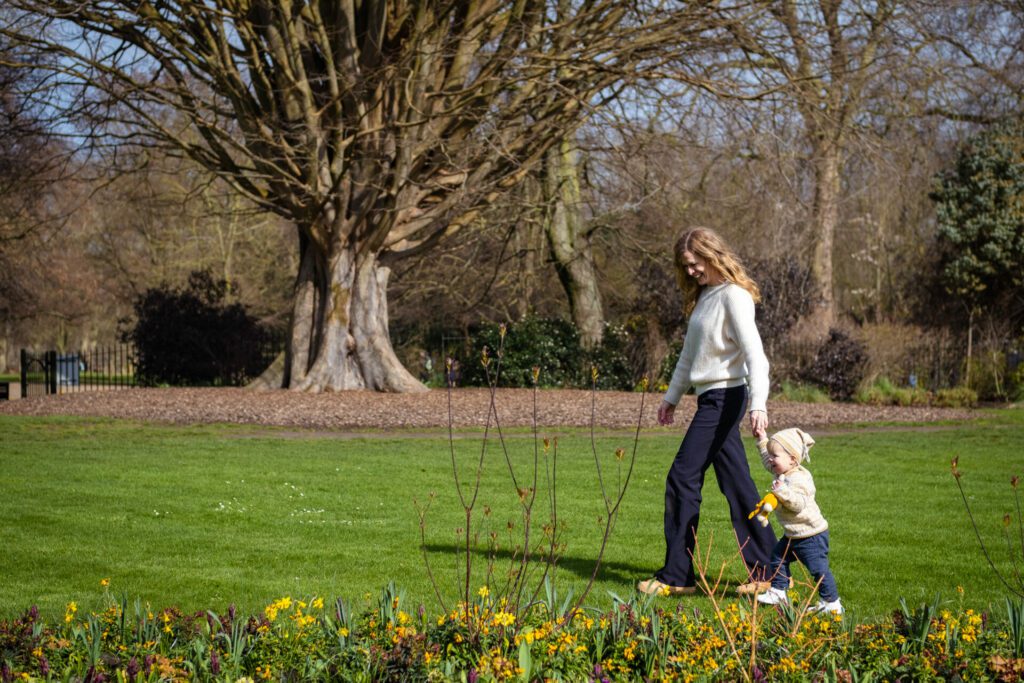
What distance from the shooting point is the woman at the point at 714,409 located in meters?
5.82

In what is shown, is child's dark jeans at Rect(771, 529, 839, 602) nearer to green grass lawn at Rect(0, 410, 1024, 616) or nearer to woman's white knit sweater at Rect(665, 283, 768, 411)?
green grass lawn at Rect(0, 410, 1024, 616)

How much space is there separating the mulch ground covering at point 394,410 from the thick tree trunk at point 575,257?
3.80 metres

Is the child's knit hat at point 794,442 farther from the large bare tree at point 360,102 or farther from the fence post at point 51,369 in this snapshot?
the fence post at point 51,369

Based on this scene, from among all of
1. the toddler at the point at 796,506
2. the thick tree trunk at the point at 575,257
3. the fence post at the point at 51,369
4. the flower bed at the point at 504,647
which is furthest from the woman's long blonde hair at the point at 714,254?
the fence post at the point at 51,369

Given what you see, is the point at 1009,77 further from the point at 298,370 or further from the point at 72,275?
the point at 72,275

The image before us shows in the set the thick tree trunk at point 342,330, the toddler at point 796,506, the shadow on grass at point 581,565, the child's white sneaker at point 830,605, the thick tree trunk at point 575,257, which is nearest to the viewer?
the child's white sneaker at point 830,605

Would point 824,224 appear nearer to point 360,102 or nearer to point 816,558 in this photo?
point 360,102

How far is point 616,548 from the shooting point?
23.1ft

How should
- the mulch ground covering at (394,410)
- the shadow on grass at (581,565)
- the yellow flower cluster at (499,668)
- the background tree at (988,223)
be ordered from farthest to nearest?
the background tree at (988,223)
the mulch ground covering at (394,410)
the shadow on grass at (581,565)
the yellow flower cluster at (499,668)

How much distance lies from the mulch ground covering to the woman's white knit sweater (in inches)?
373

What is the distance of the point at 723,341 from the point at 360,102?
44.1ft

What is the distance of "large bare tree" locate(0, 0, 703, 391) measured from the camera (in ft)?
57.7

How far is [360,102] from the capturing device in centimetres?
1816

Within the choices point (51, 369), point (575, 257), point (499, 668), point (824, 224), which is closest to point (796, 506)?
point (499, 668)
